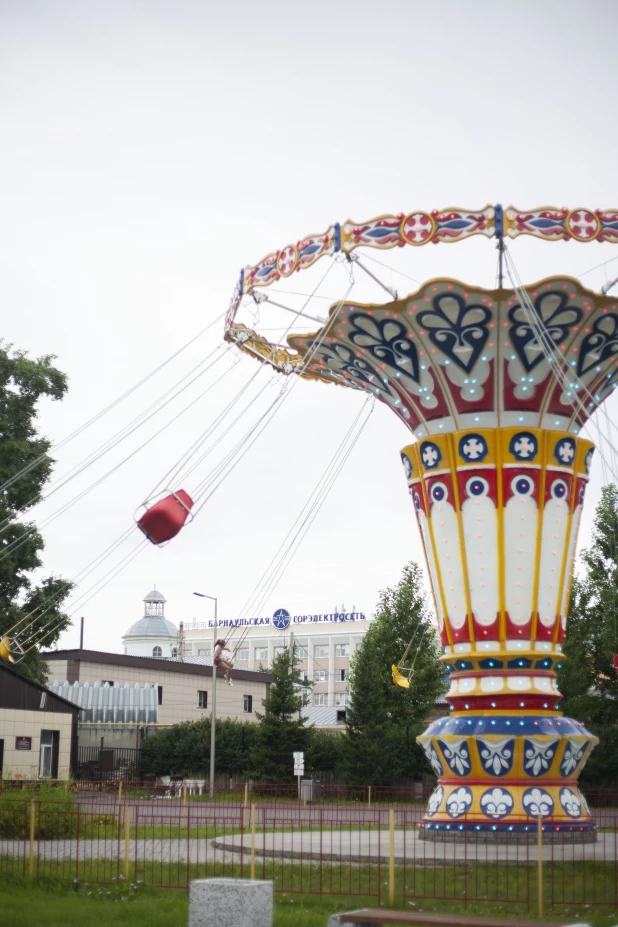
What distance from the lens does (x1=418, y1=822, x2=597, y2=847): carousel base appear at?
17.6 metres

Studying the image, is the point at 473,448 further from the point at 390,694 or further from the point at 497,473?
the point at 390,694

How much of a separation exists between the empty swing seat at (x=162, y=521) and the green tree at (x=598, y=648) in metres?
27.7

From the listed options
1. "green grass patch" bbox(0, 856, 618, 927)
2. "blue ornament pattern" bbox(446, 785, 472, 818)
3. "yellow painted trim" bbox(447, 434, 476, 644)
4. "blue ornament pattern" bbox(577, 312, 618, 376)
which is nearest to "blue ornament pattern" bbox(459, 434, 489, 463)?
"yellow painted trim" bbox(447, 434, 476, 644)

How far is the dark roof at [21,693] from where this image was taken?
3466cm

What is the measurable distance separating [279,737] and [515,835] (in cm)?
2626

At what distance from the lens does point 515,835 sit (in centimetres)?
1761

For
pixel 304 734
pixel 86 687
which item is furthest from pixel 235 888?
pixel 86 687

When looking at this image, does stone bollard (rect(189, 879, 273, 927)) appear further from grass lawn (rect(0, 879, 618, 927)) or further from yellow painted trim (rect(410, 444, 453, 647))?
yellow painted trim (rect(410, 444, 453, 647))

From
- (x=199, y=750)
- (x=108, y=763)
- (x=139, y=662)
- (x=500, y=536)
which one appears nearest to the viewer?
(x=500, y=536)

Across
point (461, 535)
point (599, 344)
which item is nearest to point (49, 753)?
point (461, 535)

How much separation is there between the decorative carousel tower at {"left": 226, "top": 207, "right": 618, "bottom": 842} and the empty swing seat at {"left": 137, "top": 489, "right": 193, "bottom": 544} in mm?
5379

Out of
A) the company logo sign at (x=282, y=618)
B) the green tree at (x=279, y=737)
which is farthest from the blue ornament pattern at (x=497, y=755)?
the company logo sign at (x=282, y=618)

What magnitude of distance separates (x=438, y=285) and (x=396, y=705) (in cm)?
2954

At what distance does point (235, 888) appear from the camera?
33.2 feet
